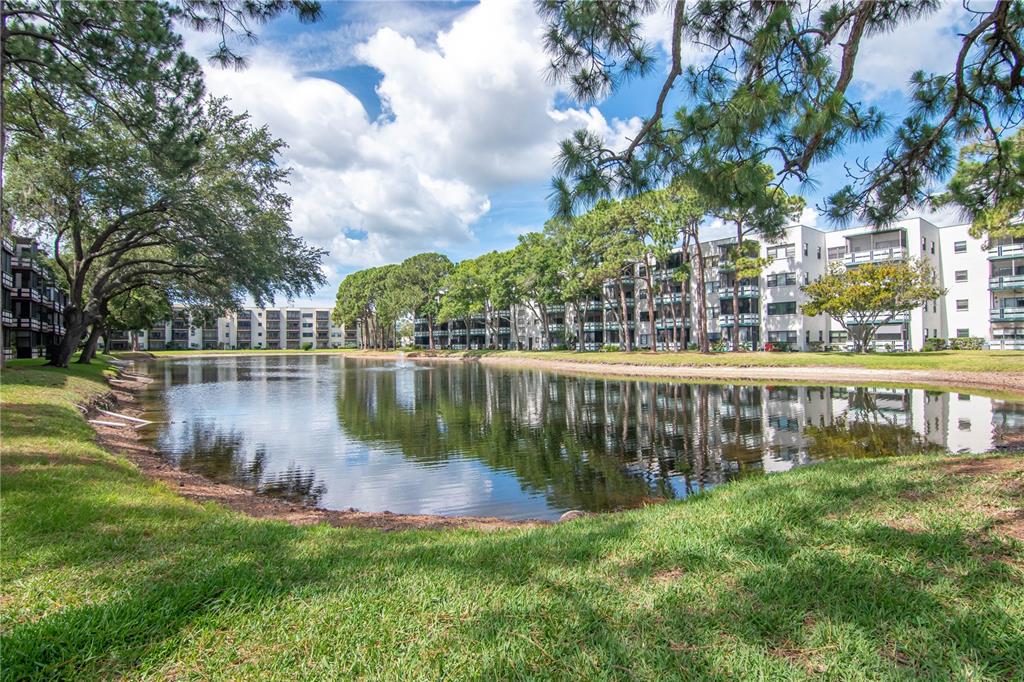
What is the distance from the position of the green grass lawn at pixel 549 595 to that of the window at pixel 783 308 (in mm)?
49375

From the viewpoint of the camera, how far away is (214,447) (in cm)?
1458

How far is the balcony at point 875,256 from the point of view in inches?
1805

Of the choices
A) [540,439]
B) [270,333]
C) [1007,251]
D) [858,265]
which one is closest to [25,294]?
[540,439]

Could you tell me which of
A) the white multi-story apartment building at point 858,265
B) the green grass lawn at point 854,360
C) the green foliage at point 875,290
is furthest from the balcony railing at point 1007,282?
the green grass lawn at point 854,360

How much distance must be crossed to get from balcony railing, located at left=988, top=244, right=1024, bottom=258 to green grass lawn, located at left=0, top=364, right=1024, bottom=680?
52155mm

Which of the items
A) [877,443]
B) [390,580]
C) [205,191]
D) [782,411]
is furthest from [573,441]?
[205,191]

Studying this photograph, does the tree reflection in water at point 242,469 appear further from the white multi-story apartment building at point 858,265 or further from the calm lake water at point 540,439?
the white multi-story apartment building at point 858,265

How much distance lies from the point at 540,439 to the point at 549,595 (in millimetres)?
12114

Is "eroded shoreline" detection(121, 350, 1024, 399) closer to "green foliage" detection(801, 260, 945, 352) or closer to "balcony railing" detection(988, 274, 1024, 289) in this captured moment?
"green foliage" detection(801, 260, 945, 352)

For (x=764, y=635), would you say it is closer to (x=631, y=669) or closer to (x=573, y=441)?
(x=631, y=669)

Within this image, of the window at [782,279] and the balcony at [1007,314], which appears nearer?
the balcony at [1007,314]

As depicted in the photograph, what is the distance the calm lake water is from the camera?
10.4m

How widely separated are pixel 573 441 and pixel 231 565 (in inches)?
462

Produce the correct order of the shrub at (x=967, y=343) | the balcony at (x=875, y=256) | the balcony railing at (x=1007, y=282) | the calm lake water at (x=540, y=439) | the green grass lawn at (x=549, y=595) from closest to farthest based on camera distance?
the green grass lawn at (x=549, y=595), the calm lake water at (x=540, y=439), the balcony railing at (x=1007, y=282), the shrub at (x=967, y=343), the balcony at (x=875, y=256)
